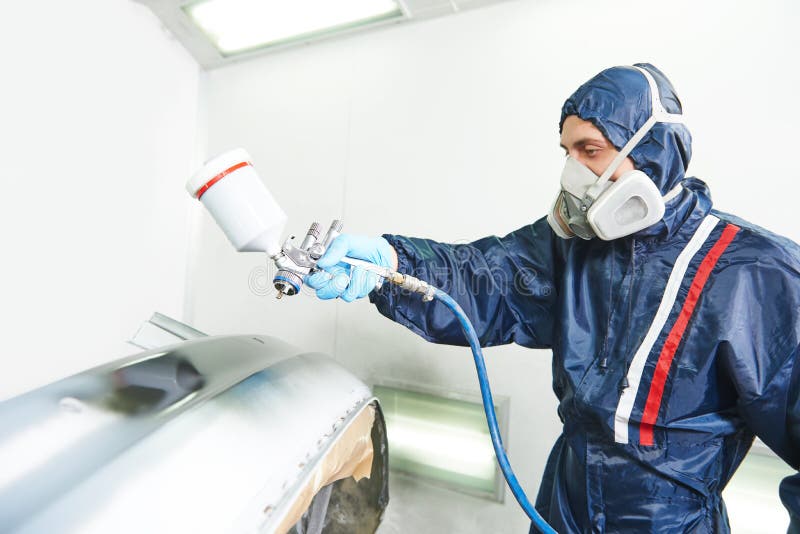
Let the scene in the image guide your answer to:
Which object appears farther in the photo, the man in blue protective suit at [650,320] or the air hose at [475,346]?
the air hose at [475,346]

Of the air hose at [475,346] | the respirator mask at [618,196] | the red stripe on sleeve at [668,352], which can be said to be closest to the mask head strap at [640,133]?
the respirator mask at [618,196]

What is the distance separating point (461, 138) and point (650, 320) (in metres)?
0.87

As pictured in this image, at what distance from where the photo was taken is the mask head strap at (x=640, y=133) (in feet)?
2.39

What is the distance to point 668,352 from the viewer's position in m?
0.69

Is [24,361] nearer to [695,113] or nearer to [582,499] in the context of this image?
[582,499]

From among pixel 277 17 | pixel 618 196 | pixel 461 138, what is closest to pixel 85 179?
pixel 277 17

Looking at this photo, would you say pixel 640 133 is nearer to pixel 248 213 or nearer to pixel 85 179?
pixel 248 213

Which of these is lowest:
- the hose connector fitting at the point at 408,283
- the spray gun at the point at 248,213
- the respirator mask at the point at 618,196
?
the hose connector fitting at the point at 408,283

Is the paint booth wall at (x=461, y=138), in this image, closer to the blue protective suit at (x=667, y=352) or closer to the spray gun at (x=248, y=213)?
the blue protective suit at (x=667, y=352)

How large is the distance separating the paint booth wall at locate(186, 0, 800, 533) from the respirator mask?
0.49m

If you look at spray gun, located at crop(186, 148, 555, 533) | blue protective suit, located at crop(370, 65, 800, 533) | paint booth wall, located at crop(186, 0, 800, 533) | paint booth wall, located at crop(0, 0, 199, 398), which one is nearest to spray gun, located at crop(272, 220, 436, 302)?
spray gun, located at crop(186, 148, 555, 533)

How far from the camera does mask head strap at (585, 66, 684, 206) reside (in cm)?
73

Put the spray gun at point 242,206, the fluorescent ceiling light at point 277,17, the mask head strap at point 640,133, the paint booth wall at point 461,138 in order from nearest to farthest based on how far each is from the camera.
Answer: the spray gun at point 242,206
the mask head strap at point 640,133
the paint booth wall at point 461,138
the fluorescent ceiling light at point 277,17

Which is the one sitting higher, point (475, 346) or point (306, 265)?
point (306, 265)
